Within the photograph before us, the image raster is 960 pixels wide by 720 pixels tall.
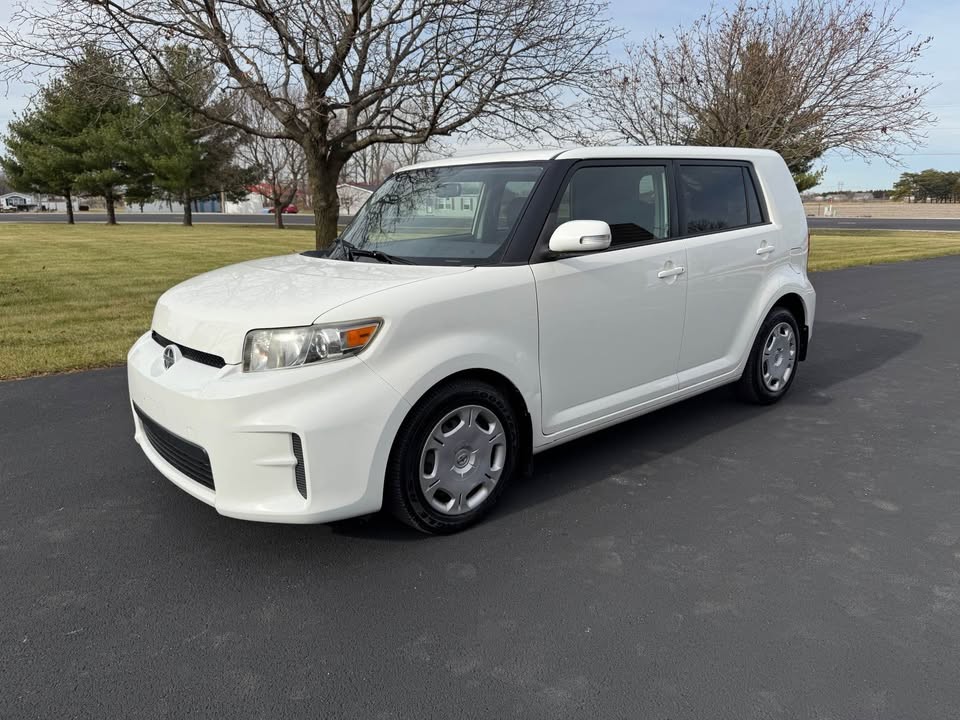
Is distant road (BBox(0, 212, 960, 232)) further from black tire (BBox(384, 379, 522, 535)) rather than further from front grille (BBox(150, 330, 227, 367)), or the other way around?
front grille (BBox(150, 330, 227, 367))

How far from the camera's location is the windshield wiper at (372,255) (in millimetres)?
3678

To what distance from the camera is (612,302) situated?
384cm

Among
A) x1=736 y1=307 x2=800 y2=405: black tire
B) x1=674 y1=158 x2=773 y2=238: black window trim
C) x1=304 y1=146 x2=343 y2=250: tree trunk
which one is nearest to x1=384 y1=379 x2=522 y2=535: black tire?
x1=674 y1=158 x2=773 y2=238: black window trim

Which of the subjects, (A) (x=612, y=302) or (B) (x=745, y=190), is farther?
(B) (x=745, y=190)

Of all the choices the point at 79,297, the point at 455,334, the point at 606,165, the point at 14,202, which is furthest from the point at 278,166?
the point at 14,202

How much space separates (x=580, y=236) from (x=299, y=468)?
1661 millimetres

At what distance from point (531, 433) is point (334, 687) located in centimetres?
161

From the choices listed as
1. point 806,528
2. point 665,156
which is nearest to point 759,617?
point 806,528

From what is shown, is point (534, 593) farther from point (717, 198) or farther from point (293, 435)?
point (717, 198)

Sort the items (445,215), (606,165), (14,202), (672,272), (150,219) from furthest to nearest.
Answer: (14,202) < (150,219) < (672,272) < (445,215) < (606,165)

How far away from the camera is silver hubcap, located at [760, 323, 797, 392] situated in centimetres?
520

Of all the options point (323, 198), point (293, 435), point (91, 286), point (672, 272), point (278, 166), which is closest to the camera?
point (293, 435)

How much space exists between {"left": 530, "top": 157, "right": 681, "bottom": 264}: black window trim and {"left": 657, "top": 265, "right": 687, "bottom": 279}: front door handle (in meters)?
0.17

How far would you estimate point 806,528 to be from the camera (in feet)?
11.2
